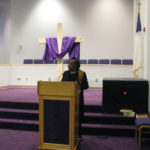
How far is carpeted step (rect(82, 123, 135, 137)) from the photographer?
13.4ft

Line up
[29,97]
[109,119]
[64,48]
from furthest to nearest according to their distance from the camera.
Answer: [64,48] < [29,97] < [109,119]

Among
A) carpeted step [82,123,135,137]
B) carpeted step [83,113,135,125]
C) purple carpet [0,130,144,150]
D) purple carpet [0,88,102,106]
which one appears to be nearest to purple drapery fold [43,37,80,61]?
purple carpet [0,88,102,106]

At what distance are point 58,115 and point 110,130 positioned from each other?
4.29ft

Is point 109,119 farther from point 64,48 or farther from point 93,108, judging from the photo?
point 64,48

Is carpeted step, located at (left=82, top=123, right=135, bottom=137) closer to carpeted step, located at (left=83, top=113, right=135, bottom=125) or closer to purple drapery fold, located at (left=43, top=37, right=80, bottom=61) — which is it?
carpeted step, located at (left=83, top=113, right=135, bottom=125)

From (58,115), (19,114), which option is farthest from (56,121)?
(19,114)

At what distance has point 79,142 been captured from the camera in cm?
370

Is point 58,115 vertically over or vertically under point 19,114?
over

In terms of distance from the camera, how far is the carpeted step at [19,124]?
441cm

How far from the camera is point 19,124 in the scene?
4.47m

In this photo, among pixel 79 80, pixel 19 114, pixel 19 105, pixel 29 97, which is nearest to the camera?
pixel 79 80

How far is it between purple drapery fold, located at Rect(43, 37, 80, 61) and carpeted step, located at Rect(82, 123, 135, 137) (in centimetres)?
268

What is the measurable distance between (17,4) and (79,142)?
20.8 feet

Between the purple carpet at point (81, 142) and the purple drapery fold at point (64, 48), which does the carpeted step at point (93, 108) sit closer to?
the purple carpet at point (81, 142)
